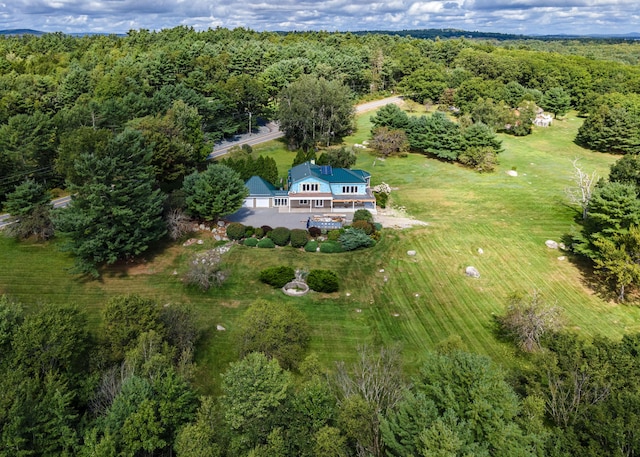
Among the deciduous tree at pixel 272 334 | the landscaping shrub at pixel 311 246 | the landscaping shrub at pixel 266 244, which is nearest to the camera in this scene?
the deciduous tree at pixel 272 334

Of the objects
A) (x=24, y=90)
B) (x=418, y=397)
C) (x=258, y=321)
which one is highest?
(x=24, y=90)

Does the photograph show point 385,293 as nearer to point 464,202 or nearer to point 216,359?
point 216,359

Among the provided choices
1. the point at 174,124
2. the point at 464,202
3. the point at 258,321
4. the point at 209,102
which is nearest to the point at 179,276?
the point at 258,321

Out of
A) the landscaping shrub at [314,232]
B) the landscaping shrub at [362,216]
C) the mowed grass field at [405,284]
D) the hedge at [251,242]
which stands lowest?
the mowed grass field at [405,284]

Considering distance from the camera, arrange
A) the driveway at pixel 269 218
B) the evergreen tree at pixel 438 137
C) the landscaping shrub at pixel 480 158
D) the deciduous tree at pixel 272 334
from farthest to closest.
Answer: the evergreen tree at pixel 438 137 → the landscaping shrub at pixel 480 158 → the driveway at pixel 269 218 → the deciduous tree at pixel 272 334

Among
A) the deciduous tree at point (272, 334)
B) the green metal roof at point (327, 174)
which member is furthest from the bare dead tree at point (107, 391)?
the green metal roof at point (327, 174)

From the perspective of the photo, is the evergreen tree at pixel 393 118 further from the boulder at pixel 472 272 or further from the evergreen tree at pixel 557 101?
the evergreen tree at pixel 557 101

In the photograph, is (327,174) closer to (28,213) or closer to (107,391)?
(28,213)
